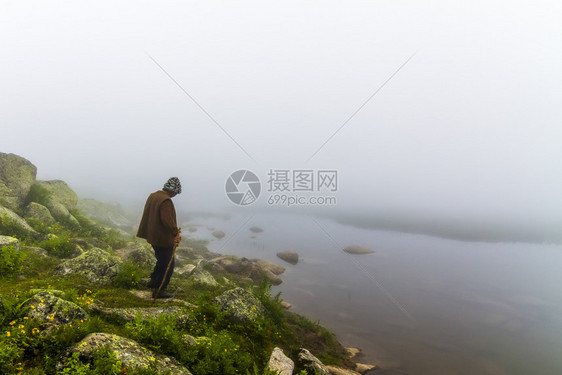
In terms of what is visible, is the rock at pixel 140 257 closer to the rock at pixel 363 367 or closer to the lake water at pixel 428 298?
the rock at pixel 363 367

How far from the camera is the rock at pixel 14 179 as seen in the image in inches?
591

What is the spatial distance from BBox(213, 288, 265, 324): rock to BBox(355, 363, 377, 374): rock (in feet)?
23.2

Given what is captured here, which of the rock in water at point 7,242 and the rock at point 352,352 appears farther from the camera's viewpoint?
the rock at point 352,352

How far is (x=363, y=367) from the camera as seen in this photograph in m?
13.1

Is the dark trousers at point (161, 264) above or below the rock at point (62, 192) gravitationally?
below

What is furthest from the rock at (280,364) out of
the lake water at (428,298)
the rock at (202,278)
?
the lake water at (428,298)

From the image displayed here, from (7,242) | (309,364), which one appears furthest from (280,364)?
(7,242)

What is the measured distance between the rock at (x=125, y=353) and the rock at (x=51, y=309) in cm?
89

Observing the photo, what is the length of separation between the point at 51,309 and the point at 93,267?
4634 millimetres

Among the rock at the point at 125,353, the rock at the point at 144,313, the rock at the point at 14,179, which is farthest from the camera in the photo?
the rock at the point at 14,179

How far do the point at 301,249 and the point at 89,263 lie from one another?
1498 inches

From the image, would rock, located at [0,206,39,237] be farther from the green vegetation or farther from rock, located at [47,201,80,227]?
rock, located at [47,201,80,227]

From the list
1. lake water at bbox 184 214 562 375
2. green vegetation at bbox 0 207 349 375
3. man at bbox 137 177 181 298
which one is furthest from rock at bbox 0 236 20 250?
lake water at bbox 184 214 562 375

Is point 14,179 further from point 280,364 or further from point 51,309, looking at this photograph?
point 280,364
